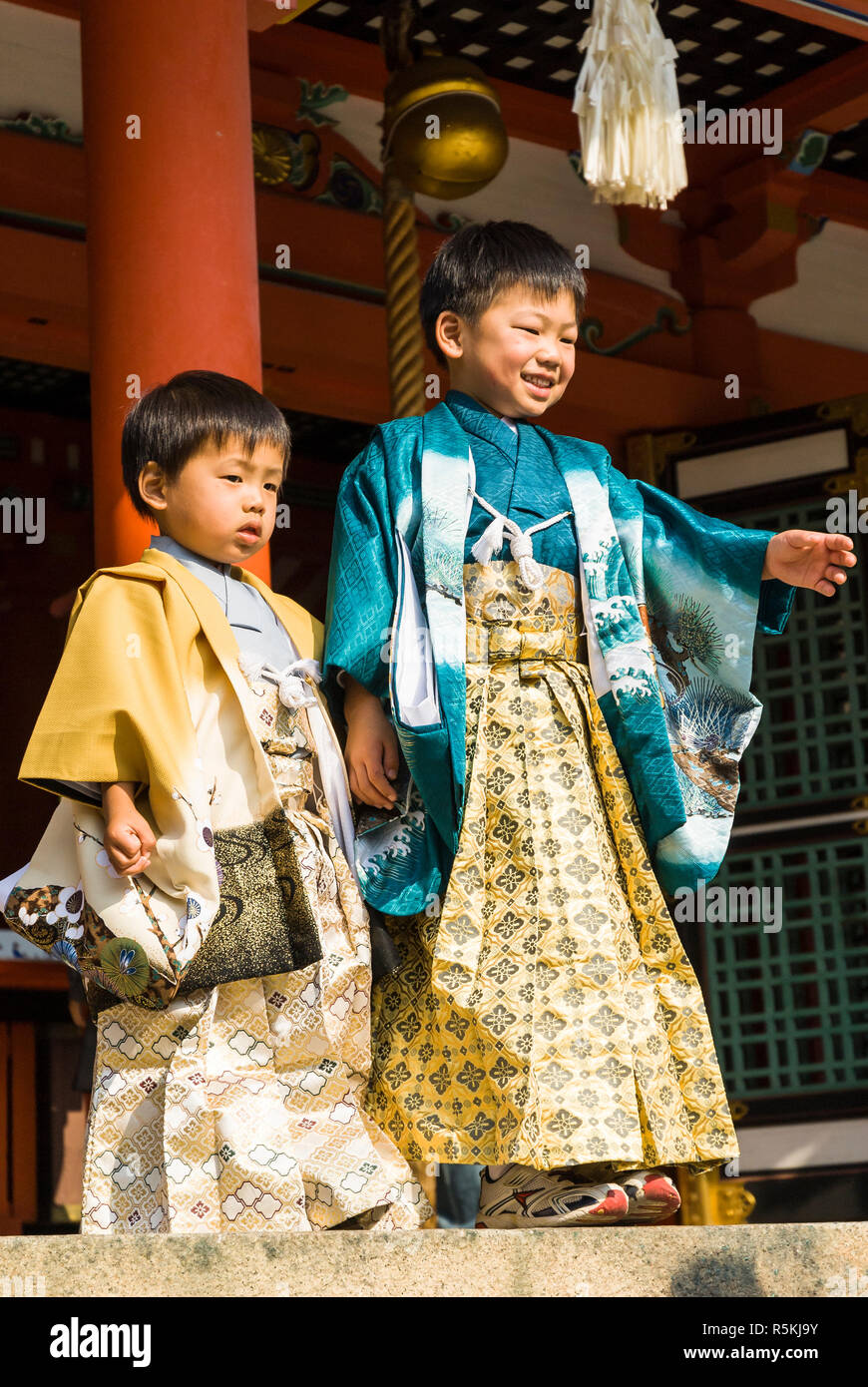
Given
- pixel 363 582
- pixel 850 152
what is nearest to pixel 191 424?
pixel 363 582

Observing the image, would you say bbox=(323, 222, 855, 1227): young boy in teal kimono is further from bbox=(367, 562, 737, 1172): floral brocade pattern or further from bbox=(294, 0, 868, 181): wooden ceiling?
bbox=(294, 0, 868, 181): wooden ceiling

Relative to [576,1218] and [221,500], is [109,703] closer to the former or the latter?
[221,500]

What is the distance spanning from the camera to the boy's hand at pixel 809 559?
2.73 meters

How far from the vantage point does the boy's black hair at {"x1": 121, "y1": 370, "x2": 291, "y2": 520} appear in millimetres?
2693

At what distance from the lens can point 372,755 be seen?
2670mm

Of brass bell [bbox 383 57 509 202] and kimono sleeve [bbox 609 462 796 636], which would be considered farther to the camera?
brass bell [bbox 383 57 509 202]

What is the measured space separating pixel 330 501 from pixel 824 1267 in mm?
4692

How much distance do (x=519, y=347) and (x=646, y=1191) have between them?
1230 mm

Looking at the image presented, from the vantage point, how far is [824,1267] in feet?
6.02

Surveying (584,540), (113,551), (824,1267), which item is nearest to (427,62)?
(113,551)

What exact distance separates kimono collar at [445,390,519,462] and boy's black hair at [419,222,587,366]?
0.13 m

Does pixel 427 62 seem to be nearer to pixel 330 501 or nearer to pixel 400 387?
pixel 400 387

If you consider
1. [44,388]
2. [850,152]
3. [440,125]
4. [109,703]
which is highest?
[850,152]

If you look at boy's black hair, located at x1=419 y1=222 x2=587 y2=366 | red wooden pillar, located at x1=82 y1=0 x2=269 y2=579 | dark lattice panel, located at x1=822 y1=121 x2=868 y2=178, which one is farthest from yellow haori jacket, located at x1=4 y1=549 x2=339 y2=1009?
dark lattice panel, located at x1=822 y1=121 x2=868 y2=178
